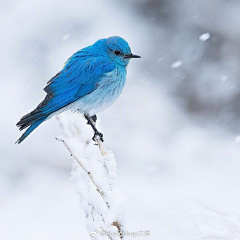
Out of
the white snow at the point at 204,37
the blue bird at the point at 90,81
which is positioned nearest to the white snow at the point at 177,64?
the white snow at the point at 204,37

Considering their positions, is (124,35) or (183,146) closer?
(183,146)

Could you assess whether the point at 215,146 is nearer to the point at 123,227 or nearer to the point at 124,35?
the point at 124,35

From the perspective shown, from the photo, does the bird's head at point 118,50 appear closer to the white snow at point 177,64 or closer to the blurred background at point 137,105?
the blurred background at point 137,105

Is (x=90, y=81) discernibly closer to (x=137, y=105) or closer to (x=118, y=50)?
(x=118, y=50)

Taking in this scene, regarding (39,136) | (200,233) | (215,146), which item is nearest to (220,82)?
(215,146)

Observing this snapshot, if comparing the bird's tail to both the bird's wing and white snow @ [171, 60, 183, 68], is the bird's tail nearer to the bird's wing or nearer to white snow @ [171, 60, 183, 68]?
the bird's wing

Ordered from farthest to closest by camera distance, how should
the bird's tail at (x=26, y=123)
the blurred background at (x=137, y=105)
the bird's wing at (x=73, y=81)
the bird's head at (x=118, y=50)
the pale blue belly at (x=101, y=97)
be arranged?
the blurred background at (x=137, y=105), the bird's head at (x=118, y=50), the pale blue belly at (x=101, y=97), the bird's wing at (x=73, y=81), the bird's tail at (x=26, y=123)
